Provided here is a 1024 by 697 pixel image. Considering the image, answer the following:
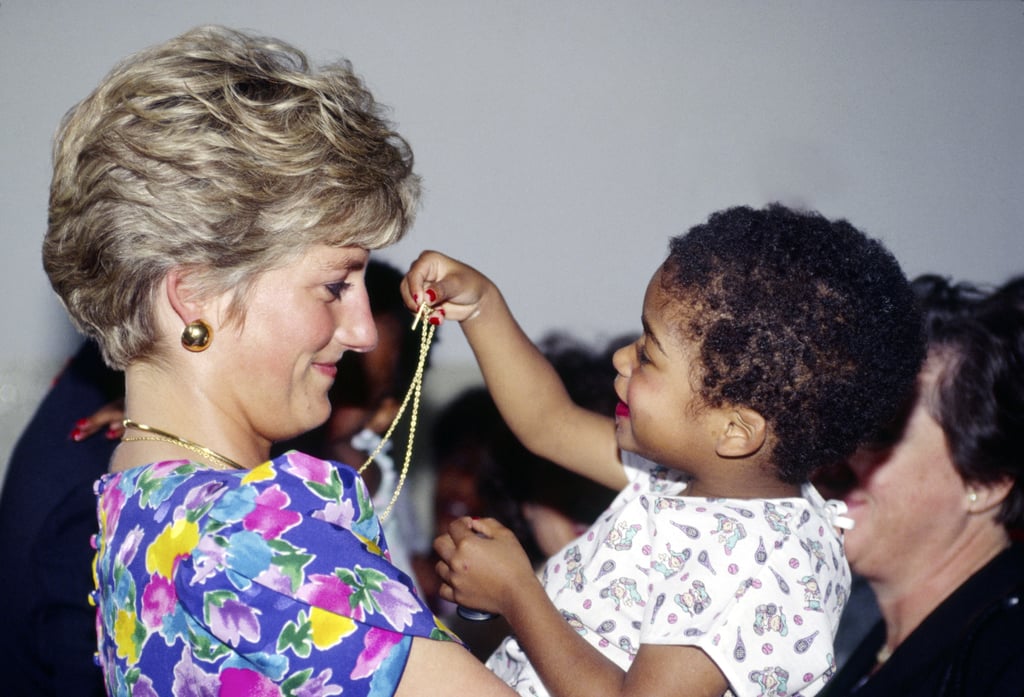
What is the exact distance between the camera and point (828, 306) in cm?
150

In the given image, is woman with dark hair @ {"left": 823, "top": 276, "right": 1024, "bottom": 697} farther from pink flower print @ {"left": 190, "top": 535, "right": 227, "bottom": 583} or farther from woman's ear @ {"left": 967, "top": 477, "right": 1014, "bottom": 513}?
pink flower print @ {"left": 190, "top": 535, "right": 227, "bottom": 583}

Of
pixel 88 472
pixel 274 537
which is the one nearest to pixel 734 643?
pixel 274 537

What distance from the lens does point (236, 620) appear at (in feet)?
3.94

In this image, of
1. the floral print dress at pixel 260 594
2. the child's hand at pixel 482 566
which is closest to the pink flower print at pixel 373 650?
the floral print dress at pixel 260 594

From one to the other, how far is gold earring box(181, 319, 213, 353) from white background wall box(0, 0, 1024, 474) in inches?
56.9

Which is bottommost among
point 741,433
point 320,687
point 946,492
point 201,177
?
point 320,687

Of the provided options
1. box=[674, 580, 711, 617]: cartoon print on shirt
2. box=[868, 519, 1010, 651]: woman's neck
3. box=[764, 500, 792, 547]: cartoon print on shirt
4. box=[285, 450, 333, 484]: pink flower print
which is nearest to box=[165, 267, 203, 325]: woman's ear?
box=[285, 450, 333, 484]: pink flower print

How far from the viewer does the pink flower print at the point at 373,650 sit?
→ 3.99 ft

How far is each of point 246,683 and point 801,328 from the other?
36.8 inches

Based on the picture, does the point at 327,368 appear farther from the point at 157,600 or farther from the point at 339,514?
the point at 157,600

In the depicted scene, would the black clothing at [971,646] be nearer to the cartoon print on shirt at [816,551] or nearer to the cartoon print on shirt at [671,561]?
the cartoon print on shirt at [816,551]

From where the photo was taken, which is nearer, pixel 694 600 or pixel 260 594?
pixel 260 594

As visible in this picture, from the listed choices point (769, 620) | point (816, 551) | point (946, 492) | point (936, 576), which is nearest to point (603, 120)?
point (946, 492)

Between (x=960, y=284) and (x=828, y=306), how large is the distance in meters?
1.01
